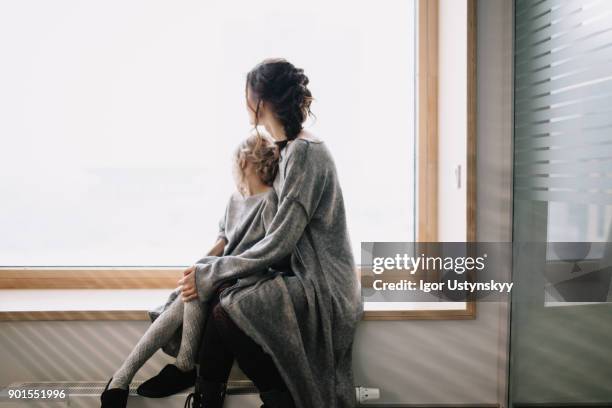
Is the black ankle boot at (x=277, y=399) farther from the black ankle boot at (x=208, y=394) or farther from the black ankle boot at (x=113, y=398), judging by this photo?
the black ankle boot at (x=113, y=398)

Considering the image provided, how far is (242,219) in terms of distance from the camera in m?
1.67

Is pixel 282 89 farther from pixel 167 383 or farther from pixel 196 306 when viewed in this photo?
pixel 167 383

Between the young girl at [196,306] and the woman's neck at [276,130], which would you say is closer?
the young girl at [196,306]

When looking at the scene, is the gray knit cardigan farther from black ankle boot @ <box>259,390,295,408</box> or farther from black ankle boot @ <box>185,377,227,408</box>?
black ankle boot @ <box>185,377,227,408</box>

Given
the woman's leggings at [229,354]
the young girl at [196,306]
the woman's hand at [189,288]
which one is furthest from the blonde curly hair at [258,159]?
the woman's leggings at [229,354]

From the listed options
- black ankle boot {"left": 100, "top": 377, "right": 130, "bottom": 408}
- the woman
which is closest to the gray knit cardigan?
the woman

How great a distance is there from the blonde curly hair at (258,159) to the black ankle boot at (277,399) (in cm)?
63

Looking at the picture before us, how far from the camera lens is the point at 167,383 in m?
1.56

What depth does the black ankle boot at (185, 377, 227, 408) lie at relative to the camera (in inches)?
57.6

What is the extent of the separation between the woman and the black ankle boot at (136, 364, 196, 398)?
0.11 m

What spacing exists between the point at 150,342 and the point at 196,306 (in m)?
0.18

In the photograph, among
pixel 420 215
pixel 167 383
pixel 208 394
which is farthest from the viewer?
pixel 420 215

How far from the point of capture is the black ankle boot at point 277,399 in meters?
1.48

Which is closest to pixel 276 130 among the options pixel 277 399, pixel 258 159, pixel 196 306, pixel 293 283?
pixel 258 159
